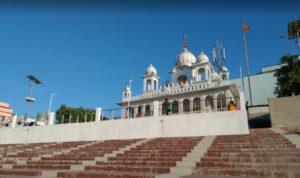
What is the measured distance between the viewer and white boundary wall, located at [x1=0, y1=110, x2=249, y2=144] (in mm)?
15117

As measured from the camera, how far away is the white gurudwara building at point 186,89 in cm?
3482

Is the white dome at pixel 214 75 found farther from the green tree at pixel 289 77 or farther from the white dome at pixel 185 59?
the green tree at pixel 289 77

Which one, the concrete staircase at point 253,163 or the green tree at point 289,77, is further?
the green tree at point 289,77

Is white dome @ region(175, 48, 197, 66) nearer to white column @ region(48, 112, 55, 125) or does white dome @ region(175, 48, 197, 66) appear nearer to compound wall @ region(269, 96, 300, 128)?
compound wall @ region(269, 96, 300, 128)

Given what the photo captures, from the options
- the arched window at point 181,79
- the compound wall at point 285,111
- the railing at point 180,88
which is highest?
the arched window at point 181,79

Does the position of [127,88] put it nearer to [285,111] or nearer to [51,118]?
[51,118]

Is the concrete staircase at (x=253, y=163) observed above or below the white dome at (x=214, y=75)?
below

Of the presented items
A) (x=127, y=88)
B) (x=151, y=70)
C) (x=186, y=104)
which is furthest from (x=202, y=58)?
(x=127, y=88)

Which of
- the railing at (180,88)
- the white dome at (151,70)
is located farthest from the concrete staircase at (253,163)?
the white dome at (151,70)

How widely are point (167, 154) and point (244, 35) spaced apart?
29.8 meters

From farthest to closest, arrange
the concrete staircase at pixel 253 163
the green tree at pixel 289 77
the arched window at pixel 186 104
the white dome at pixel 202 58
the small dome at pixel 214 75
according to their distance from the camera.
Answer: the small dome at pixel 214 75 → the white dome at pixel 202 58 → the arched window at pixel 186 104 → the green tree at pixel 289 77 → the concrete staircase at pixel 253 163

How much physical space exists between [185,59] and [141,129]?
31385 mm

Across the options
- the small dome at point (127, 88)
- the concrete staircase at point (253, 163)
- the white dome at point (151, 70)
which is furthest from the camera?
the white dome at point (151, 70)

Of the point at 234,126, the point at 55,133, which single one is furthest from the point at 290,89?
the point at 55,133
